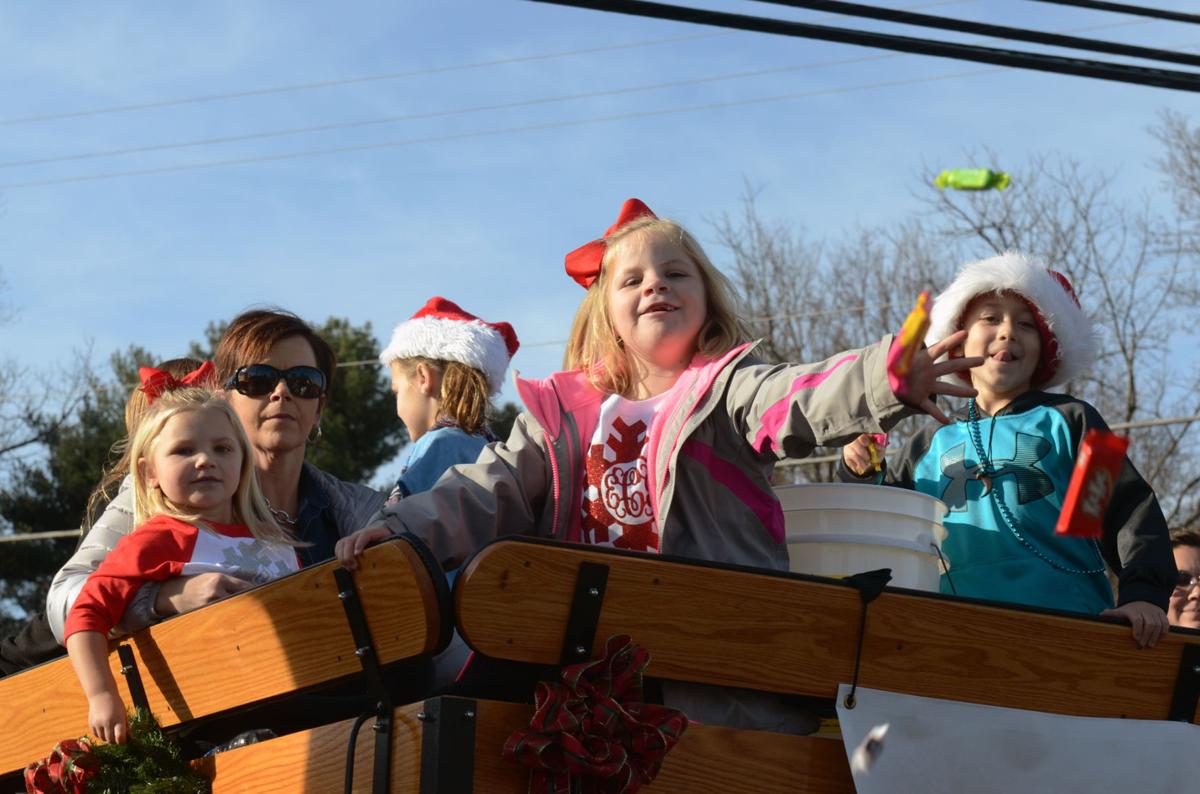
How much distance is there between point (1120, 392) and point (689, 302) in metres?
20.1

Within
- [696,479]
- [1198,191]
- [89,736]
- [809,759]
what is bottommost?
[89,736]

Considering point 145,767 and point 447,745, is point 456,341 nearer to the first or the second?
point 145,767

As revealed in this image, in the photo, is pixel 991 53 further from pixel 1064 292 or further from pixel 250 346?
pixel 250 346

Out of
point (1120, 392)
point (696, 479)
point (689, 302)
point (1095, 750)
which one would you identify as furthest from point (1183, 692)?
point (1120, 392)

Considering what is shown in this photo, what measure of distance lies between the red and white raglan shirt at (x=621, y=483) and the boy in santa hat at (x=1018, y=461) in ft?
3.41

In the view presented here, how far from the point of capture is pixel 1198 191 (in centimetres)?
2238

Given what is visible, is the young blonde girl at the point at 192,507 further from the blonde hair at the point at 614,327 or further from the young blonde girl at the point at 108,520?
the blonde hair at the point at 614,327

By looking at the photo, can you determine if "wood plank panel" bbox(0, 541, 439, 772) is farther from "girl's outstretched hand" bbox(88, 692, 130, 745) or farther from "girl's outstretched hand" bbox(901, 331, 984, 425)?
"girl's outstretched hand" bbox(901, 331, 984, 425)

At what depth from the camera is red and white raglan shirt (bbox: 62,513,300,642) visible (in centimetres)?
309

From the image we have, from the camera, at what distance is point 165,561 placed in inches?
131

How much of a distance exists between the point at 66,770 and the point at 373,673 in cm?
88

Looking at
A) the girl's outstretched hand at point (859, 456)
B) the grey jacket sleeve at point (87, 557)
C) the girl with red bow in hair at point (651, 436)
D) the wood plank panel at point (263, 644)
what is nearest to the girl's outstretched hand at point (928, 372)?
the girl with red bow in hair at point (651, 436)

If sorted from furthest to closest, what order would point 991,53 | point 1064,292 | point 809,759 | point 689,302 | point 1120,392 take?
1. point 1120,392
2. point 991,53
3. point 1064,292
4. point 689,302
5. point 809,759

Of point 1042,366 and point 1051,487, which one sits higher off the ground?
point 1042,366
